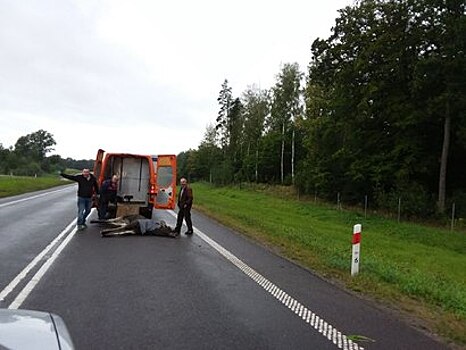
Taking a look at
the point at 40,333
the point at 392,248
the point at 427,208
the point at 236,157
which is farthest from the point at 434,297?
the point at 236,157

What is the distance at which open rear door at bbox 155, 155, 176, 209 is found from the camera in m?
19.4

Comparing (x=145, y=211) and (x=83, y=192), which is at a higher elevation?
(x=83, y=192)

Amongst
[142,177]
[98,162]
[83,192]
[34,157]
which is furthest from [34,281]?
[34,157]

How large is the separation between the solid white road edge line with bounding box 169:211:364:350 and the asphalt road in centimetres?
1

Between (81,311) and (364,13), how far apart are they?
36106mm

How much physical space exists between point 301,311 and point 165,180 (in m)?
13.0

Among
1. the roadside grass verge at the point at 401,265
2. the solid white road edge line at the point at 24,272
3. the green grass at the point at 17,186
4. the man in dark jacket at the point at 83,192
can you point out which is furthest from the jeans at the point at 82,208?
the green grass at the point at 17,186

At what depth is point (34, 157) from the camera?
163m

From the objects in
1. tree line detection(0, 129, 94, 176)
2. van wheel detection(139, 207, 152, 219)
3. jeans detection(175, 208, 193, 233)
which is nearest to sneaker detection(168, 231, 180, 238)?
jeans detection(175, 208, 193, 233)

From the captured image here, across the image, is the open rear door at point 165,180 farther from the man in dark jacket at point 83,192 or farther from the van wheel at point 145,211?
the man in dark jacket at point 83,192

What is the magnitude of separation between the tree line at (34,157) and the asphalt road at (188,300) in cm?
11919

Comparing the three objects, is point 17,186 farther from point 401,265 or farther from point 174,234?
point 401,265

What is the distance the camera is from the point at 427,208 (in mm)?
33469

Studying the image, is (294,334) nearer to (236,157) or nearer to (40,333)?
(40,333)
